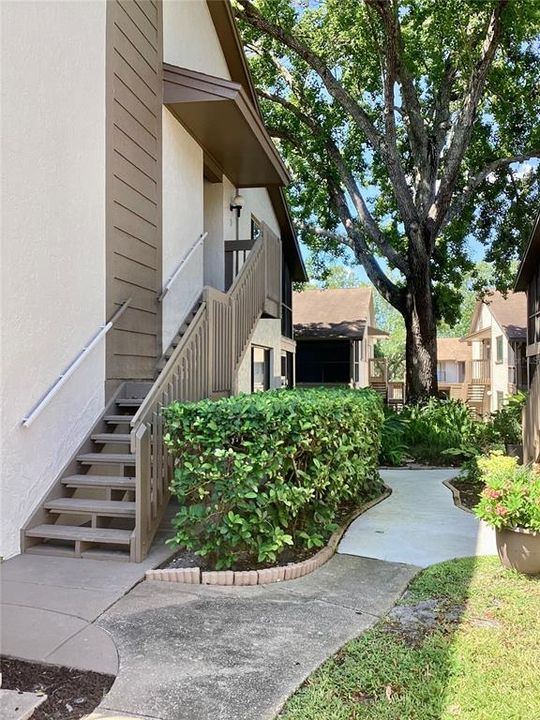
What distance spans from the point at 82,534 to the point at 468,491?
19.9 feet

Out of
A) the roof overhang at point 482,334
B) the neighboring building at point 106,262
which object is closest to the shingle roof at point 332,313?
the roof overhang at point 482,334

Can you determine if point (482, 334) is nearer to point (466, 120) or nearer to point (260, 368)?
point (466, 120)

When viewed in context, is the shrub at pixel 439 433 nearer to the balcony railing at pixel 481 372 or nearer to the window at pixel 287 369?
the window at pixel 287 369

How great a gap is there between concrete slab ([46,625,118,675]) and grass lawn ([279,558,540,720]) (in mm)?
1065

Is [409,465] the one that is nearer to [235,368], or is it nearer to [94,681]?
[235,368]

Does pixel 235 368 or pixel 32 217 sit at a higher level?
pixel 32 217

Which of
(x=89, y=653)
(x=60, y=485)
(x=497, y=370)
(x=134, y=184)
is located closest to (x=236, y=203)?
(x=134, y=184)

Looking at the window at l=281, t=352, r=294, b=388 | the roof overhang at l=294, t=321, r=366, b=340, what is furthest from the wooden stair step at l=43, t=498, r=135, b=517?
the roof overhang at l=294, t=321, r=366, b=340

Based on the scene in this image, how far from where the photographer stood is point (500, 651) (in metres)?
3.45

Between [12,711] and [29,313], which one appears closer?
[12,711]

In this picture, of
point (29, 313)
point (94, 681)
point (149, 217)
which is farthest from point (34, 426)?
point (149, 217)

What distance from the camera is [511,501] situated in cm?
490

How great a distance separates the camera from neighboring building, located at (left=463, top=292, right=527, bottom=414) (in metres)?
23.3

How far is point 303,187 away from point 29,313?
1466cm
